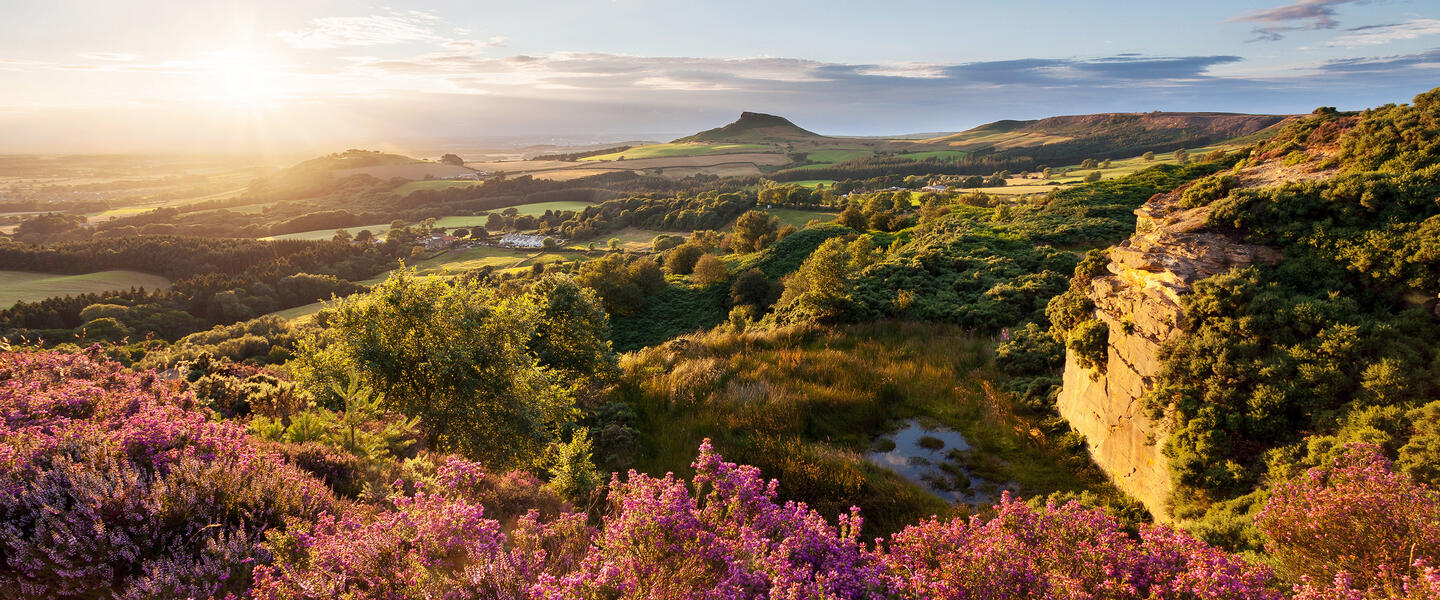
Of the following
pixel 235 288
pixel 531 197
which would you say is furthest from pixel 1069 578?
pixel 531 197

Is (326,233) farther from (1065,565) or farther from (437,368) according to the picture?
(1065,565)

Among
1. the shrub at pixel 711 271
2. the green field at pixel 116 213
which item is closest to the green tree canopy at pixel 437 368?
the shrub at pixel 711 271

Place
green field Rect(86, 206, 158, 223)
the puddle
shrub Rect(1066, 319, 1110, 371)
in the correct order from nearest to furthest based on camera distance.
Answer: the puddle, shrub Rect(1066, 319, 1110, 371), green field Rect(86, 206, 158, 223)

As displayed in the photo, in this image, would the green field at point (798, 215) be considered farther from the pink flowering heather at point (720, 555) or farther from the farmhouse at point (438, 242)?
the pink flowering heather at point (720, 555)

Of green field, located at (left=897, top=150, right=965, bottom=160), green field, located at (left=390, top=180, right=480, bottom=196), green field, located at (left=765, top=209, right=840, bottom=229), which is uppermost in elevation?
green field, located at (left=897, top=150, right=965, bottom=160)

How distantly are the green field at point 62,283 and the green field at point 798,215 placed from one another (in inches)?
3050

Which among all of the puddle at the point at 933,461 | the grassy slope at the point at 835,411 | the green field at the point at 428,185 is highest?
the green field at the point at 428,185

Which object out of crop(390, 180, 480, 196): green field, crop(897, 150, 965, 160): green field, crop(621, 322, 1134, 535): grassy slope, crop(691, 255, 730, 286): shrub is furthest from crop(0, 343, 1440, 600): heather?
crop(390, 180, 480, 196): green field

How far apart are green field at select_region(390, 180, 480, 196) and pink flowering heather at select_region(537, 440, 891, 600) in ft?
536

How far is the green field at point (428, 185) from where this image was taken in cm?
14750

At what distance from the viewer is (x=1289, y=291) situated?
26.9ft

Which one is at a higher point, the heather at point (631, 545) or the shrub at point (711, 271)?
the heather at point (631, 545)

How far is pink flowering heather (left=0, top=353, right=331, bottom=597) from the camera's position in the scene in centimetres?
344

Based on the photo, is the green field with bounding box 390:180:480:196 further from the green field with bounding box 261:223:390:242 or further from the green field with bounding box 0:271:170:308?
the green field with bounding box 0:271:170:308
